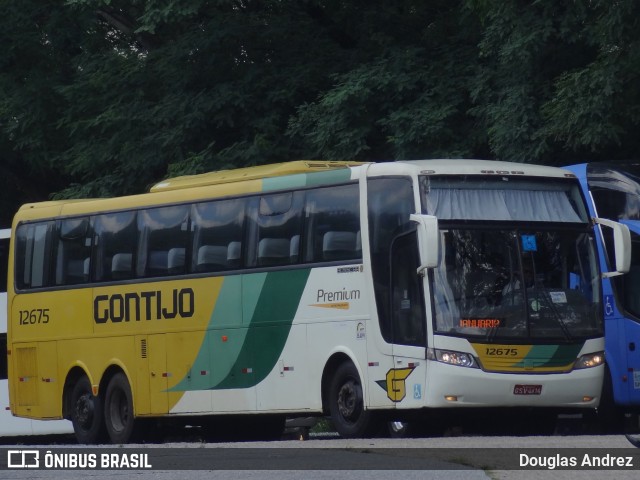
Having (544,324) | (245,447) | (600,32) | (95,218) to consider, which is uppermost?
(600,32)

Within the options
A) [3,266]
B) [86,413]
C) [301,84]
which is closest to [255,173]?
[86,413]

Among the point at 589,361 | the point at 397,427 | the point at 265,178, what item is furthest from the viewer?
the point at 397,427

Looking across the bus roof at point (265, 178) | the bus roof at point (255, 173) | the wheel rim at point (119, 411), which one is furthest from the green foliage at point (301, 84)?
the wheel rim at point (119, 411)

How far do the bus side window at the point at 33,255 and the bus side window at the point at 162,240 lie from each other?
2.25 meters

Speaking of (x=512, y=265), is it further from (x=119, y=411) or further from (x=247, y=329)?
(x=119, y=411)

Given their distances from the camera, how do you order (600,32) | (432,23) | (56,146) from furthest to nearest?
1. (56,146)
2. (432,23)
3. (600,32)

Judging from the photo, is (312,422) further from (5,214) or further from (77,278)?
(5,214)

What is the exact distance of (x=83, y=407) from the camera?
22812 mm

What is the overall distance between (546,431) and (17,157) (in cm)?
1604

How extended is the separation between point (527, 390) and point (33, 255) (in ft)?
30.0

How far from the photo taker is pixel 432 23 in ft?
89.8

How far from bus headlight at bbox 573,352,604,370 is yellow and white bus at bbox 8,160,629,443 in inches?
1.1

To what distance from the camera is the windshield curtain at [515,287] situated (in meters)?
17.4

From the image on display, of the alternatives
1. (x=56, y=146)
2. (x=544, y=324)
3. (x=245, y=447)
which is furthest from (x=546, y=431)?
(x=56, y=146)
